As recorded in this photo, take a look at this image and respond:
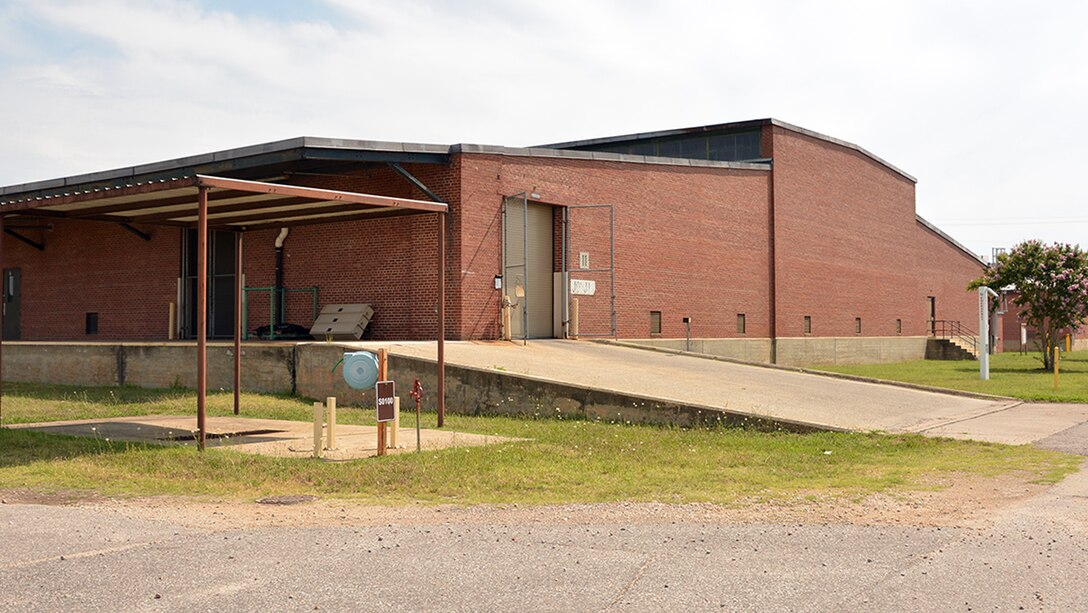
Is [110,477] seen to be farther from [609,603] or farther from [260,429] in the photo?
[609,603]

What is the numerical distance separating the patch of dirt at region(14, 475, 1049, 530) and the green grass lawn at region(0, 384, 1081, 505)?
1.18 ft

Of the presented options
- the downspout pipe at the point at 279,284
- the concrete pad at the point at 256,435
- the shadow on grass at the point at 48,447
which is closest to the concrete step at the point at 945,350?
the downspout pipe at the point at 279,284

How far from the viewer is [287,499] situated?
30.4ft

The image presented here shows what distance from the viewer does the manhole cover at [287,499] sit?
914cm

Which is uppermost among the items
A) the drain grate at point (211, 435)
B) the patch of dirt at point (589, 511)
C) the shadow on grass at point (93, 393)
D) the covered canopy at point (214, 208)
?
the covered canopy at point (214, 208)

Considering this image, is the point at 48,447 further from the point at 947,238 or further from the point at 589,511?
the point at 947,238

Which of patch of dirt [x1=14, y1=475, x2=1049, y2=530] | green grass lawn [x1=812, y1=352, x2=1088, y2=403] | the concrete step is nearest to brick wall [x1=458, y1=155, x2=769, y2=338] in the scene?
green grass lawn [x1=812, y1=352, x2=1088, y2=403]

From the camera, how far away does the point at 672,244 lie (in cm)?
2817

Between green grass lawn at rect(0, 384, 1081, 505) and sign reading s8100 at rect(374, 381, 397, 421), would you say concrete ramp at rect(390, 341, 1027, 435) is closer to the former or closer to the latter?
green grass lawn at rect(0, 384, 1081, 505)

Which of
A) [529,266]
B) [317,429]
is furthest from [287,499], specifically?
[529,266]

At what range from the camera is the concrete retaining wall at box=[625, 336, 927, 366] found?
29.4m

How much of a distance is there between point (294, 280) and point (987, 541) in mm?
19851

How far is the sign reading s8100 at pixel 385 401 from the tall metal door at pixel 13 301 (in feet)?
83.4

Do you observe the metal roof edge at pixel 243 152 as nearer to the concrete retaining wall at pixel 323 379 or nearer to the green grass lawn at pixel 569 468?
the concrete retaining wall at pixel 323 379
